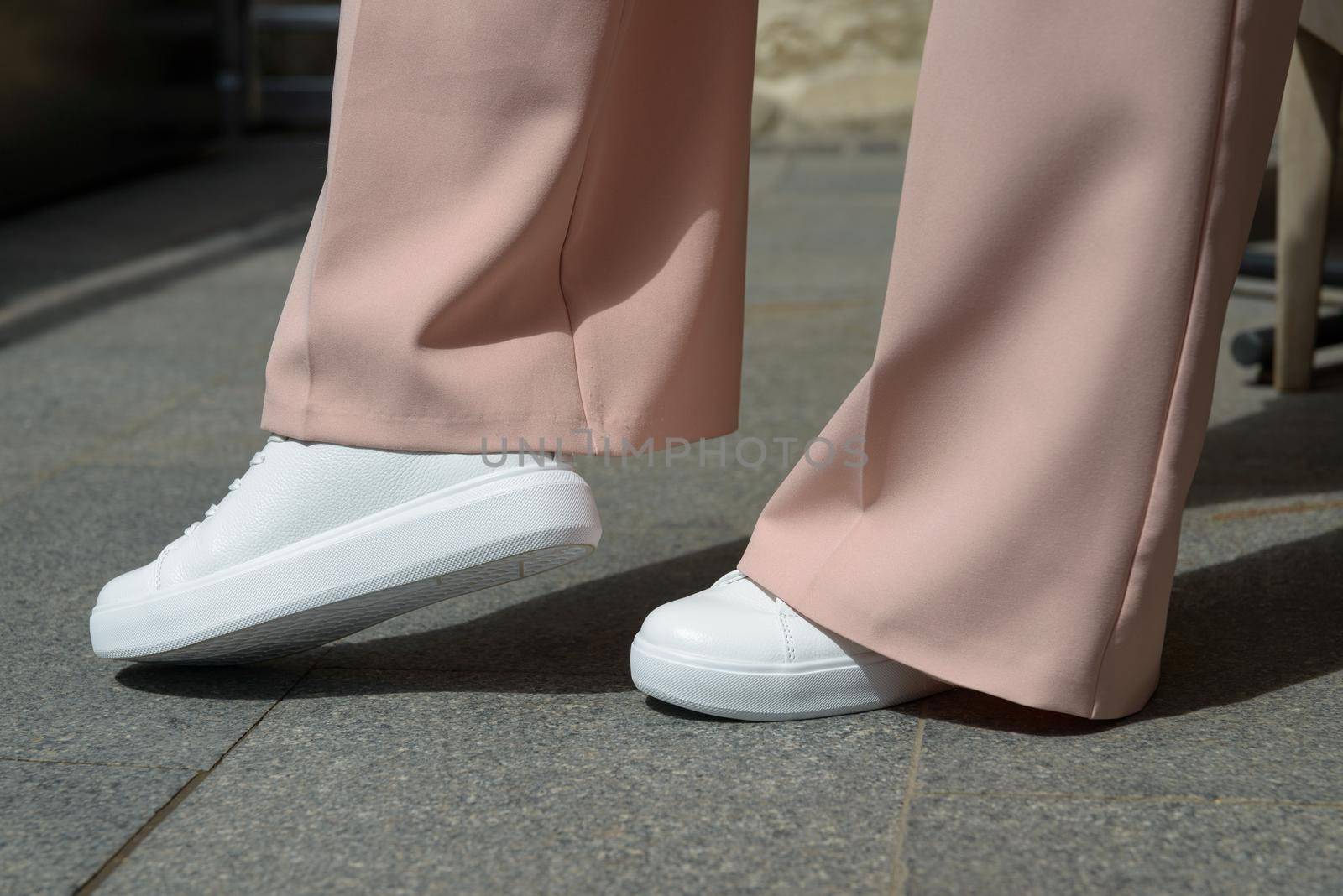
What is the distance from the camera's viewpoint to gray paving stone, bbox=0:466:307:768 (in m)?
0.90

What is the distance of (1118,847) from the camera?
0.75 meters

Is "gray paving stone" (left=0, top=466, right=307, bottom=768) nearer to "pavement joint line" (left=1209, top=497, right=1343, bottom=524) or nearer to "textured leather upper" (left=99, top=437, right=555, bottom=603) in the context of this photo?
"textured leather upper" (left=99, top=437, right=555, bottom=603)

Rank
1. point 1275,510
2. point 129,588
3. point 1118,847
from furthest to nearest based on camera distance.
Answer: point 1275,510 → point 129,588 → point 1118,847

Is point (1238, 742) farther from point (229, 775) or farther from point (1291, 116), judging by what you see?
point (1291, 116)

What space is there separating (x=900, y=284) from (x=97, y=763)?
1.87 ft

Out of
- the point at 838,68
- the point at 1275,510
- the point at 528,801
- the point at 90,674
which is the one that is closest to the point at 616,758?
the point at 528,801

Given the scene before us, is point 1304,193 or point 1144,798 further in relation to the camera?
point 1304,193

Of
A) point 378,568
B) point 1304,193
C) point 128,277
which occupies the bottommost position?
point 128,277

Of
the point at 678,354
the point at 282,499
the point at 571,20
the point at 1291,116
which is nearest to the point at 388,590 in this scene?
the point at 282,499

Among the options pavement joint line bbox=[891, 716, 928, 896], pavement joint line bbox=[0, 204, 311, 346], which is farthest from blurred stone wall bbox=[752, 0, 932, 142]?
pavement joint line bbox=[891, 716, 928, 896]

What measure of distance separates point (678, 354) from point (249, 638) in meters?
0.35

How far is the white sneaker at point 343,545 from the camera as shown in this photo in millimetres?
910

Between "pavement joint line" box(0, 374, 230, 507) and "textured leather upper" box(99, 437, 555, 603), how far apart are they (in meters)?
0.61

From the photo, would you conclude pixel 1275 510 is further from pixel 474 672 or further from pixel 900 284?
pixel 474 672
